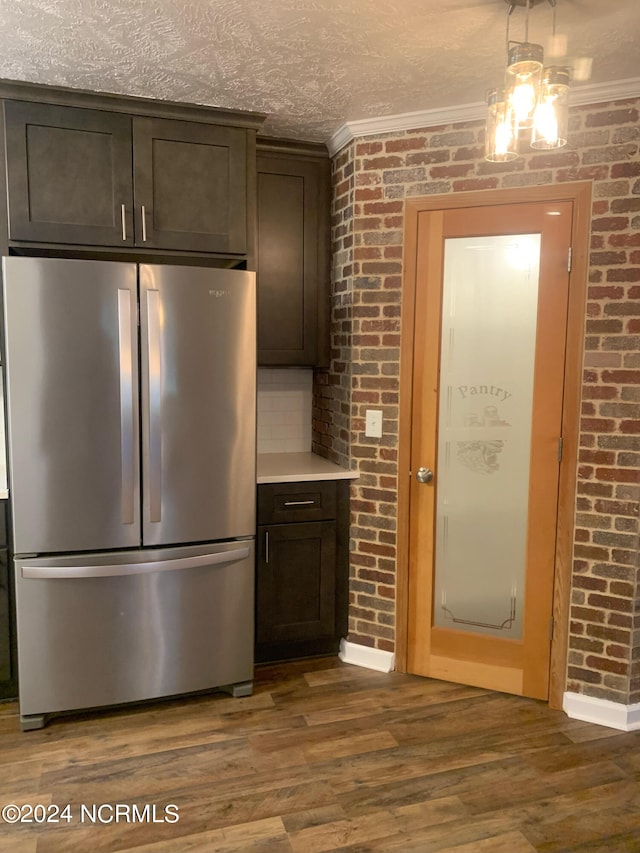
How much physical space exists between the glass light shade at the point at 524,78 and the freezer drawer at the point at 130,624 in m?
1.94

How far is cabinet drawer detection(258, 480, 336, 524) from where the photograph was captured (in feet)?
9.51

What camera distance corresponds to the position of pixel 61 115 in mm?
2469

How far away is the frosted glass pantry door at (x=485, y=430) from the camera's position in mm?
2668

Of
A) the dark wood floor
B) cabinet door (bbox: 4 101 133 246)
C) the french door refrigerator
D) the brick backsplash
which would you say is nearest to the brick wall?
the dark wood floor

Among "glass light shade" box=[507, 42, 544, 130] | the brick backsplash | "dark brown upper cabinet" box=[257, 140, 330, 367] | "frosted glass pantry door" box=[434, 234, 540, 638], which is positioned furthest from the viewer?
the brick backsplash

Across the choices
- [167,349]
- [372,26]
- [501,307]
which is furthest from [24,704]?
[372,26]

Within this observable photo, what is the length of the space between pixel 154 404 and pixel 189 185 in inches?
37.5

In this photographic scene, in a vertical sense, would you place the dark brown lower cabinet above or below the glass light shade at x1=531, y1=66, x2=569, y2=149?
below

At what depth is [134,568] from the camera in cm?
252

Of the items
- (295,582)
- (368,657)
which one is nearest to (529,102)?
(295,582)

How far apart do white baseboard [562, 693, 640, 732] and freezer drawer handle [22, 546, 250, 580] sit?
152 centimetres

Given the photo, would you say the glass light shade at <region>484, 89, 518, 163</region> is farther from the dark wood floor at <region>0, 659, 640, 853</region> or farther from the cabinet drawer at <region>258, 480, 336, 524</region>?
the dark wood floor at <region>0, 659, 640, 853</region>

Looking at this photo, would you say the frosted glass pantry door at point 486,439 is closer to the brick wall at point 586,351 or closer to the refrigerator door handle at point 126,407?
the brick wall at point 586,351

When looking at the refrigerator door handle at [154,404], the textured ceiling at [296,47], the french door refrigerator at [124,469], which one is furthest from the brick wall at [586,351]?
the refrigerator door handle at [154,404]
